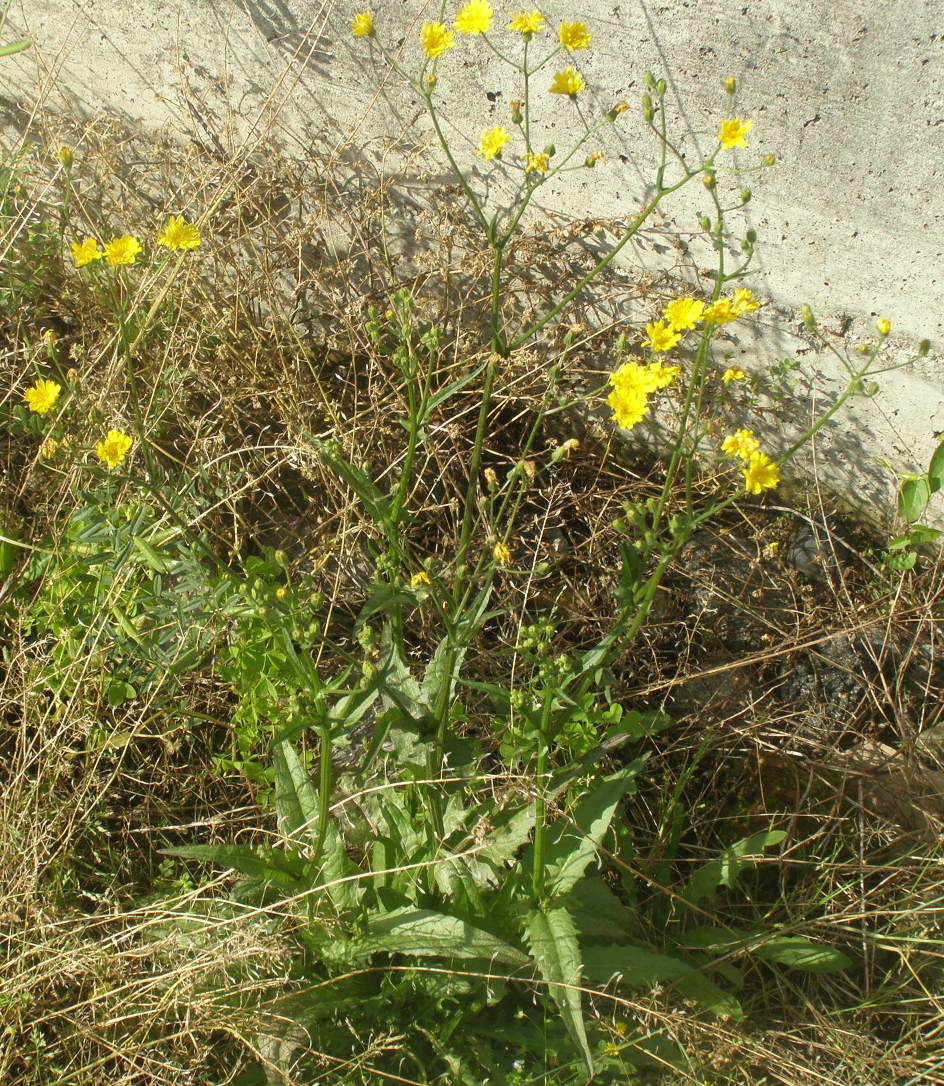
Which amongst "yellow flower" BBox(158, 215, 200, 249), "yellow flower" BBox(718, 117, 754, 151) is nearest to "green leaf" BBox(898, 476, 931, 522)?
"yellow flower" BBox(718, 117, 754, 151)

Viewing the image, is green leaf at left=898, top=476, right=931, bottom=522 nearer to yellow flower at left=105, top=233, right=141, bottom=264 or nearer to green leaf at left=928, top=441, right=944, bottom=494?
green leaf at left=928, top=441, right=944, bottom=494

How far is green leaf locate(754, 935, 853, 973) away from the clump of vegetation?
0.04 ft

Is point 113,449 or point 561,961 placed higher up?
point 113,449

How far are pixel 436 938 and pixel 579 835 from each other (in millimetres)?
367

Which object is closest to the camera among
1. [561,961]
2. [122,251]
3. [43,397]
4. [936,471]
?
[561,961]

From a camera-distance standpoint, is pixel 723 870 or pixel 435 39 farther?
pixel 723 870

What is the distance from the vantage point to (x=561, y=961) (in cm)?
190

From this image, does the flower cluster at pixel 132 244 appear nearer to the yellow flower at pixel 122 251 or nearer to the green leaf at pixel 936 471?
the yellow flower at pixel 122 251

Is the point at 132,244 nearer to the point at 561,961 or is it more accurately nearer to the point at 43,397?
the point at 43,397

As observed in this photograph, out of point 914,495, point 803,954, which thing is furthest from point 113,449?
point 914,495

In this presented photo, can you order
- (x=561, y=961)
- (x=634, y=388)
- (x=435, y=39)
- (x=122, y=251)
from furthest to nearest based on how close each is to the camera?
1. (x=122, y=251)
2. (x=435, y=39)
3. (x=634, y=388)
4. (x=561, y=961)

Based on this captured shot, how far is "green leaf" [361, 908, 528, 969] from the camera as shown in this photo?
1939 mm

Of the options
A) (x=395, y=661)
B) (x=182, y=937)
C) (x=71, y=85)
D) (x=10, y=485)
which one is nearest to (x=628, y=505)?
(x=395, y=661)

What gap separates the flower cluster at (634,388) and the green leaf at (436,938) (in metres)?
1.08
